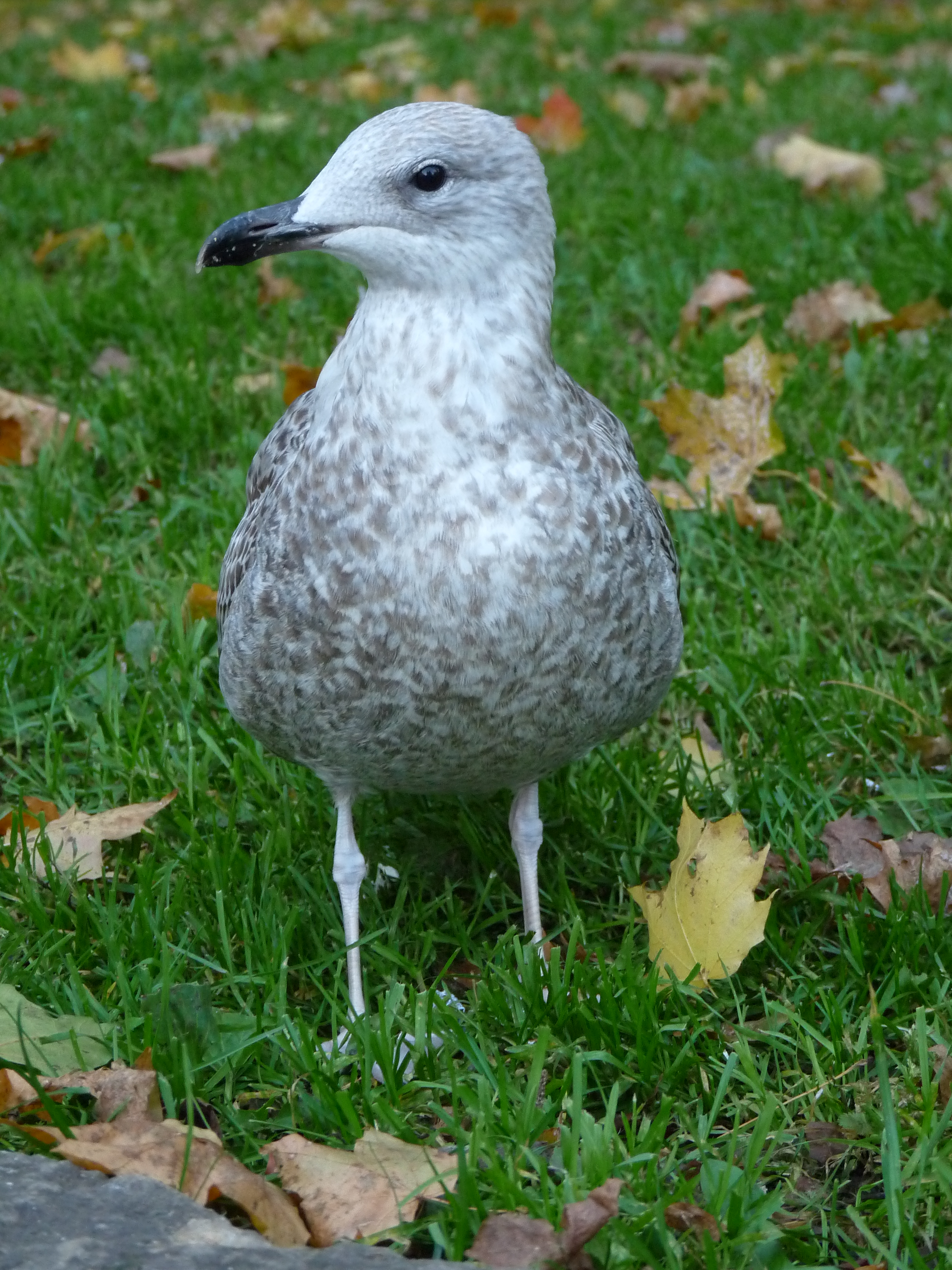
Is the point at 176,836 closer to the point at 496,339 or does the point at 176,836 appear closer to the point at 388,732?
the point at 388,732

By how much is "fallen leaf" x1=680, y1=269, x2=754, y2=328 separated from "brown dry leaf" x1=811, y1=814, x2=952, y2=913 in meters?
2.63

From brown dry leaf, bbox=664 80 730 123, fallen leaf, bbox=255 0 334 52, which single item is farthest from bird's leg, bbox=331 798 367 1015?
fallen leaf, bbox=255 0 334 52

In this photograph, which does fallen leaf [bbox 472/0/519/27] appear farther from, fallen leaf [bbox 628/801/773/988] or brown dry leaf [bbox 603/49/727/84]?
fallen leaf [bbox 628/801/773/988]

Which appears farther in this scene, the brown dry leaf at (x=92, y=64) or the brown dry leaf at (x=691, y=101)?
the brown dry leaf at (x=92, y=64)

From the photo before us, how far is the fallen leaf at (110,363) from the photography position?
5117 millimetres

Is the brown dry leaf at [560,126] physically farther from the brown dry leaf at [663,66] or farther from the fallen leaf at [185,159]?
the brown dry leaf at [663,66]

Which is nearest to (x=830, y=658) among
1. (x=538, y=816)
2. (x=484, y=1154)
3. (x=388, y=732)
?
(x=538, y=816)

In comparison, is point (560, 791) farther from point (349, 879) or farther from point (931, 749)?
point (931, 749)

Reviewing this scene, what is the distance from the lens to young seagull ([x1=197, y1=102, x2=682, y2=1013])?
2.55 metres

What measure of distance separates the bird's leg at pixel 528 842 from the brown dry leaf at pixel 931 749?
0.96 m

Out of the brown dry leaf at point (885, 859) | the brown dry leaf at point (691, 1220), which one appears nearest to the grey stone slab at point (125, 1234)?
the brown dry leaf at point (691, 1220)

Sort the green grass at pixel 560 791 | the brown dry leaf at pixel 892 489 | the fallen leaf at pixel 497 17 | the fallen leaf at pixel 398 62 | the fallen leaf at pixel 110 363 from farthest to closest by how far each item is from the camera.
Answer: the fallen leaf at pixel 497 17, the fallen leaf at pixel 398 62, the fallen leaf at pixel 110 363, the brown dry leaf at pixel 892 489, the green grass at pixel 560 791

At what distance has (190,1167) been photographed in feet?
7.57

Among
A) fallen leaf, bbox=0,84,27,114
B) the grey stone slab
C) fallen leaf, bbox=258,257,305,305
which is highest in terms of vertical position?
fallen leaf, bbox=0,84,27,114
